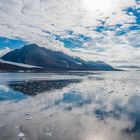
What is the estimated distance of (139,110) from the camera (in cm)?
1652

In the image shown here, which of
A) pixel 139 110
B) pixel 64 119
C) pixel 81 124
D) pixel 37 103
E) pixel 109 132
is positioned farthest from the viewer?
pixel 37 103

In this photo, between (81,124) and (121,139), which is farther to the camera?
(81,124)

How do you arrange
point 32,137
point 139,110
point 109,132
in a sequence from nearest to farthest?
1. point 32,137
2. point 109,132
3. point 139,110

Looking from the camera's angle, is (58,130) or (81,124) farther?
(81,124)

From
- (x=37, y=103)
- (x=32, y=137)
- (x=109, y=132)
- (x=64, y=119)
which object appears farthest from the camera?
(x=37, y=103)

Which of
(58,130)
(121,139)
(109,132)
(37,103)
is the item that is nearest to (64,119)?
(58,130)

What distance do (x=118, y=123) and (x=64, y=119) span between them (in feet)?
10.5

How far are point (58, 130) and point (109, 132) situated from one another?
2.49 meters

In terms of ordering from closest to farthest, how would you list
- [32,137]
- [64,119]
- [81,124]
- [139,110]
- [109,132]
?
[32,137] → [109,132] → [81,124] → [64,119] → [139,110]

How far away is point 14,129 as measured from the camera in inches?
443

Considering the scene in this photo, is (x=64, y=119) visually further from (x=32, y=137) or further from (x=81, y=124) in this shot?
(x=32, y=137)

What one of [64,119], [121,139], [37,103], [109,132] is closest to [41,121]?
[64,119]

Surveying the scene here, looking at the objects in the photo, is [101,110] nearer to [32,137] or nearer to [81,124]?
[81,124]

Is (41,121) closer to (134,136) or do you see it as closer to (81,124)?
(81,124)
